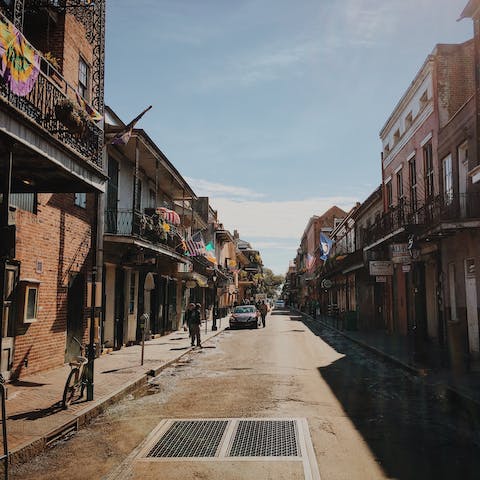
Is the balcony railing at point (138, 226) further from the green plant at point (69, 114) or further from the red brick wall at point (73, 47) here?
the green plant at point (69, 114)

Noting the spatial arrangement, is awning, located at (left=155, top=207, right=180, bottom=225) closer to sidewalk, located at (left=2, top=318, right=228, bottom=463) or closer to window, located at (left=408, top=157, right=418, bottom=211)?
sidewalk, located at (left=2, top=318, right=228, bottom=463)

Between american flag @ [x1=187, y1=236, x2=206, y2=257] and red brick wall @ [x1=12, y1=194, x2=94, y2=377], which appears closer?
red brick wall @ [x1=12, y1=194, x2=94, y2=377]

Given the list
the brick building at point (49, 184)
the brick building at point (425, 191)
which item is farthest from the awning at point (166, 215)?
the brick building at point (425, 191)

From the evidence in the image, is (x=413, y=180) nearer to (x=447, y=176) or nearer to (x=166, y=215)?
(x=447, y=176)

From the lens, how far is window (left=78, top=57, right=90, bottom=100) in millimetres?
14406

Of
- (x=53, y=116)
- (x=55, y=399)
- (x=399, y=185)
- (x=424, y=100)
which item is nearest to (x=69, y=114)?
(x=53, y=116)

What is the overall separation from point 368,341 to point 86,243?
39.0 ft

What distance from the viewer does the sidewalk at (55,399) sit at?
21.5ft

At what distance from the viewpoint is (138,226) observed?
723 inches

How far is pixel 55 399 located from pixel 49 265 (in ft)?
14.1

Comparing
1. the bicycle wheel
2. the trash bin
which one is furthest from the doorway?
the trash bin

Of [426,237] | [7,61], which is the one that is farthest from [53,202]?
[426,237]

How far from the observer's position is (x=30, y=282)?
36.8ft

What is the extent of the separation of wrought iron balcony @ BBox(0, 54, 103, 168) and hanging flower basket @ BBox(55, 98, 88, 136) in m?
0.02
